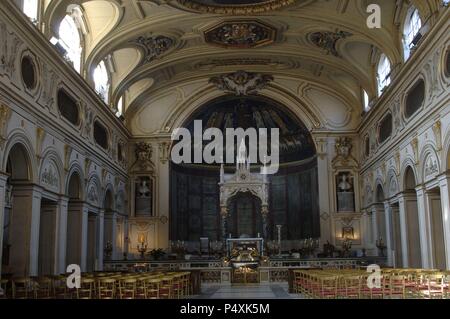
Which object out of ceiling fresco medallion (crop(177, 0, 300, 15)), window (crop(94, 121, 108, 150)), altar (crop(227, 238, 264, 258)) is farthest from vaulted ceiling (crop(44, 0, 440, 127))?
altar (crop(227, 238, 264, 258))

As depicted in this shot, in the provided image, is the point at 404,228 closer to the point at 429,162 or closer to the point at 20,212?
the point at 429,162

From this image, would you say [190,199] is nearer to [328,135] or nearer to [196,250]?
[196,250]

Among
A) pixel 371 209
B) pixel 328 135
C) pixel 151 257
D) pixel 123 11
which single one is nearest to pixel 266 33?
pixel 123 11

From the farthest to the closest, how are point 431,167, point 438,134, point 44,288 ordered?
point 431,167 < point 438,134 < point 44,288

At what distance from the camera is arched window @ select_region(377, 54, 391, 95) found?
24.4m

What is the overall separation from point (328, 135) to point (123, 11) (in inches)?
572

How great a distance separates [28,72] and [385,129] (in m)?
16.0

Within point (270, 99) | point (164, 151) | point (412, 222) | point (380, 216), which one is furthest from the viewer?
point (270, 99)

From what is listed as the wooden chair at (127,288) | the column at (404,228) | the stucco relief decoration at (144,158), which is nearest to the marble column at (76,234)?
the wooden chair at (127,288)

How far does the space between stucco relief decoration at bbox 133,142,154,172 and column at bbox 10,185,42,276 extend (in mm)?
14272

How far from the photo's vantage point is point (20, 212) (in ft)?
57.5

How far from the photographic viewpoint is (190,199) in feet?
115

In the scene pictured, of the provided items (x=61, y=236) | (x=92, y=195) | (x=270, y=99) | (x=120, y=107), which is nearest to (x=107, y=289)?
(x=61, y=236)

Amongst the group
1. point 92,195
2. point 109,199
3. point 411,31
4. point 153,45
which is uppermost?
point 153,45
